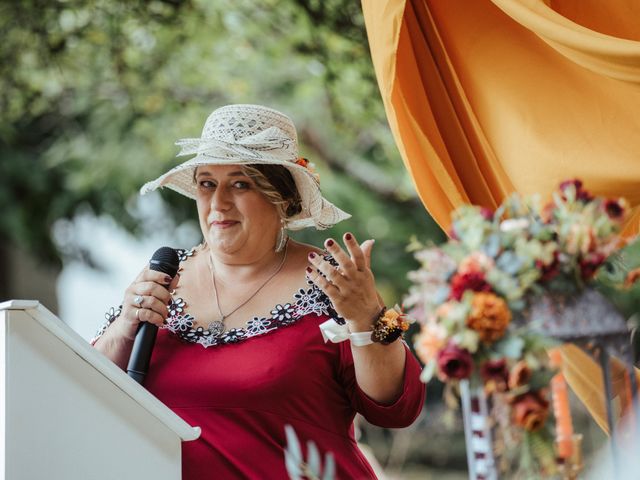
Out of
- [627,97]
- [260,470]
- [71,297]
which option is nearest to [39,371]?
[260,470]

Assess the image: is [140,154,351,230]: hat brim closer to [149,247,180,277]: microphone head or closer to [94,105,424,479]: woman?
[94,105,424,479]: woman

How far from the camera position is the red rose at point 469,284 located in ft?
4.86

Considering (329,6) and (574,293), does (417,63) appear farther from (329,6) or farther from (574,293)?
(329,6)

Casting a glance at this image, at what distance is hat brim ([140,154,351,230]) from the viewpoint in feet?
7.68

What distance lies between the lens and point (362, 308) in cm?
200

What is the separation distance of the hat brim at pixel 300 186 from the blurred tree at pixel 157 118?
3927mm

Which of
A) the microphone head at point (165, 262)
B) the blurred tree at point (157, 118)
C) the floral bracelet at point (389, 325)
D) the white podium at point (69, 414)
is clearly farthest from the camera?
the blurred tree at point (157, 118)

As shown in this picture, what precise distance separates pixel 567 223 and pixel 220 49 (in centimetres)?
590

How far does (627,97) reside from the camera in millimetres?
2152

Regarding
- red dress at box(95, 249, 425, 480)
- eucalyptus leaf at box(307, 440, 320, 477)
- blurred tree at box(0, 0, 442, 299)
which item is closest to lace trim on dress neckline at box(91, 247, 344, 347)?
red dress at box(95, 249, 425, 480)

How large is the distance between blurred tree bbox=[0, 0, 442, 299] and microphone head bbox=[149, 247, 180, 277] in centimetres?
422

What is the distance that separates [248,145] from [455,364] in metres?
1.06

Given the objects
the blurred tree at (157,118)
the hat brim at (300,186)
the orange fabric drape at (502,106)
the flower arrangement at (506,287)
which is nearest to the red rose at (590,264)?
the flower arrangement at (506,287)

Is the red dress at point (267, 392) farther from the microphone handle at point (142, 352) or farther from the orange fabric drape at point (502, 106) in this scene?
the orange fabric drape at point (502, 106)
